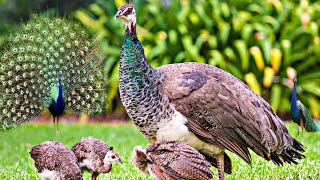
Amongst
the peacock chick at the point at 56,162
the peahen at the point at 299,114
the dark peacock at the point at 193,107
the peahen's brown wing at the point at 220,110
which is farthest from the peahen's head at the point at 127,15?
the peahen at the point at 299,114

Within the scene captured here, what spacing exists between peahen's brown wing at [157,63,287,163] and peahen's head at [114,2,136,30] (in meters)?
0.50

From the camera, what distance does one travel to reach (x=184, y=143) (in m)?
5.11

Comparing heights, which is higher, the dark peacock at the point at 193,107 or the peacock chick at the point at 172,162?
the dark peacock at the point at 193,107

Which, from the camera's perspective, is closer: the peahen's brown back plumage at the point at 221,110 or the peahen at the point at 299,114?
the peahen's brown back plumage at the point at 221,110

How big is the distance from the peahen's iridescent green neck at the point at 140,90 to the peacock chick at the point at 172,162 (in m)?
0.30

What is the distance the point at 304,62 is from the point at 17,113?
6483 mm

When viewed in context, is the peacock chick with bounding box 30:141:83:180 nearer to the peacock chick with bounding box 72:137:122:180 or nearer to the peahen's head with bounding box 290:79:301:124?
the peacock chick with bounding box 72:137:122:180

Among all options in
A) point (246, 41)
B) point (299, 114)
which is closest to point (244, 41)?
point (246, 41)

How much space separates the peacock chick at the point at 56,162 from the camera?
16.0ft

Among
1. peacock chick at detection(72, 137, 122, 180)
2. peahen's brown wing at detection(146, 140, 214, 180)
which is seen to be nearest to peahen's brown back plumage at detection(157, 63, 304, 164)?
peahen's brown wing at detection(146, 140, 214, 180)

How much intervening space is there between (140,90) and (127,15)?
658mm

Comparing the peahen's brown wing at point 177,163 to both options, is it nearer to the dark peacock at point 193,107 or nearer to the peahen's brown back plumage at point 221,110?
the dark peacock at point 193,107

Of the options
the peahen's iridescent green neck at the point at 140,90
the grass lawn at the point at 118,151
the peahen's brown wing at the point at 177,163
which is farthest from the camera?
the grass lawn at the point at 118,151

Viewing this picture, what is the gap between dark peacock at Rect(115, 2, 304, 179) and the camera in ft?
16.6
